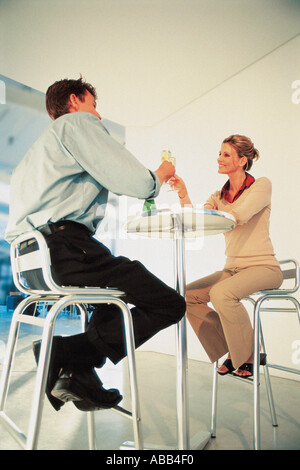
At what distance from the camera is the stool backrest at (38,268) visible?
89cm

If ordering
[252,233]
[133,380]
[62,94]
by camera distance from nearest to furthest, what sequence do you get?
1. [133,380]
2. [62,94]
3. [252,233]

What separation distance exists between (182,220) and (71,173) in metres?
0.43

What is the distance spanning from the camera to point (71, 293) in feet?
2.99

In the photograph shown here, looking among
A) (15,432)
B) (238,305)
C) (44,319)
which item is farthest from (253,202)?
(15,432)

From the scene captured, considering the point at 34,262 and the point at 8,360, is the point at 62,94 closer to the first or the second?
the point at 34,262

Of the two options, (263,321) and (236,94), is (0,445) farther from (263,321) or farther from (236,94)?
(236,94)

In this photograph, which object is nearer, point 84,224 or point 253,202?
point 84,224

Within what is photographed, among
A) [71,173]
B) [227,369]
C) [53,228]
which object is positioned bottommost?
[227,369]

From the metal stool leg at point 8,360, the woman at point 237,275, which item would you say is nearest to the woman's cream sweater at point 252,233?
the woman at point 237,275

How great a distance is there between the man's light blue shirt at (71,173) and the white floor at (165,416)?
978 millimetres

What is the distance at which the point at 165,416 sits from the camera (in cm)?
183

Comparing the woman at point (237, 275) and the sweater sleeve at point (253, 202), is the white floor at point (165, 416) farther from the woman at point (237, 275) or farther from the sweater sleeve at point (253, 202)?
the sweater sleeve at point (253, 202)

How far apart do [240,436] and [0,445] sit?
1.05 m

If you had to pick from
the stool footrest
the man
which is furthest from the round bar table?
the stool footrest
